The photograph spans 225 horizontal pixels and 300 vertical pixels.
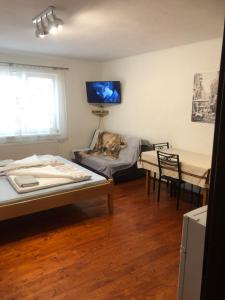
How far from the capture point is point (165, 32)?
3227mm

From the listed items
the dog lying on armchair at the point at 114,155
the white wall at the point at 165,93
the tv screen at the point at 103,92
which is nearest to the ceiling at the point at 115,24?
the white wall at the point at 165,93

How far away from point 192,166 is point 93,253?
5.57ft

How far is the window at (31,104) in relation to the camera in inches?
186

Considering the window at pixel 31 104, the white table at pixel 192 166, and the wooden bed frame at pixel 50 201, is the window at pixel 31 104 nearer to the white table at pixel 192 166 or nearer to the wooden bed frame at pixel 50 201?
the white table at pixel 192 166

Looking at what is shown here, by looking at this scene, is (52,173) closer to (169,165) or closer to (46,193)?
(46,193)

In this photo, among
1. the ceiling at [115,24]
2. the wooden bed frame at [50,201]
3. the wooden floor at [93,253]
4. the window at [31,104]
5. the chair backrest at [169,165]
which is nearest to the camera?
the wooden floor at [93,253]

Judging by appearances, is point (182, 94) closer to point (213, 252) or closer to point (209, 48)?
point (209, 48)

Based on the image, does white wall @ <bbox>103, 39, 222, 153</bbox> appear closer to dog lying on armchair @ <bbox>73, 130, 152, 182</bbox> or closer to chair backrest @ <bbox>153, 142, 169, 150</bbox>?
chair backrest @ <bbox>153, 142, 169, 150</bbox>

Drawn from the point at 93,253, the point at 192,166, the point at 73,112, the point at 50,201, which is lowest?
the point at 93,253

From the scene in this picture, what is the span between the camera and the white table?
3.04 meters

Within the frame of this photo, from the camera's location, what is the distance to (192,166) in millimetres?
3176

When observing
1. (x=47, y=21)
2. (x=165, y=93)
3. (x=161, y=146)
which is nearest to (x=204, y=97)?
(x=165, y=93)

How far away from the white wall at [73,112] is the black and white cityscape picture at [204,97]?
9.23ft

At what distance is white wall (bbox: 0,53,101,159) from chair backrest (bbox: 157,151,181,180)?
278cm
